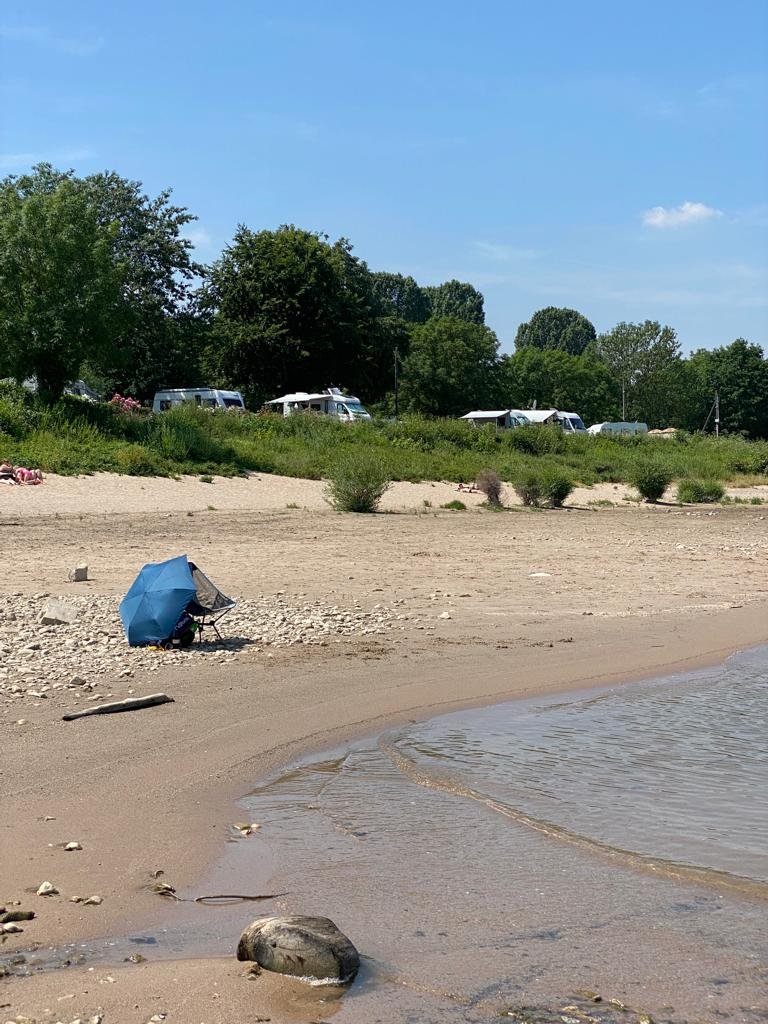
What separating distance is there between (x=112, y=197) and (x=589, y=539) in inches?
1538

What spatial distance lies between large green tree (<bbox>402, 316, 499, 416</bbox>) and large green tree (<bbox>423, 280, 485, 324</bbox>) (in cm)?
6467

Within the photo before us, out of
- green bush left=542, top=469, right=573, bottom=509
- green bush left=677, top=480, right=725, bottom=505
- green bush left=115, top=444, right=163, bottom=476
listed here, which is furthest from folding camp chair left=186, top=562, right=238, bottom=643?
green bush left=677, top=480, right=725, bottom=505

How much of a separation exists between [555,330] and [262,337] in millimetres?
99342

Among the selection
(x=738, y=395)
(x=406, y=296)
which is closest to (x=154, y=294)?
(x=738, y=395)

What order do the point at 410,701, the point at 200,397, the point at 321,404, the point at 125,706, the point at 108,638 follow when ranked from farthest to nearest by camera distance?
the point at 321,404, the point at 200,397, the point at 108,638, the point at 410,701, the point at 125,706

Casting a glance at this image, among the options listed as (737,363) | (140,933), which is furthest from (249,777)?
(737,363)

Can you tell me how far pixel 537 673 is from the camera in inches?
428

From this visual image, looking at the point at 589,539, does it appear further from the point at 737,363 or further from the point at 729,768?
the point at 737,363

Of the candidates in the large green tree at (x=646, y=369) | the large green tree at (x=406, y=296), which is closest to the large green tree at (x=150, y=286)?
the large green tree at (x=646, y=369)

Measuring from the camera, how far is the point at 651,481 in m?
35.8

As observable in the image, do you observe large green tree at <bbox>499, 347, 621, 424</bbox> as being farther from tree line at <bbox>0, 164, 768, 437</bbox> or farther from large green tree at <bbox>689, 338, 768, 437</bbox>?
large green tree at <bbox>689, 338, 768, 437</bbox>

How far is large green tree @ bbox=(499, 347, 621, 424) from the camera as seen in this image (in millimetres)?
93938

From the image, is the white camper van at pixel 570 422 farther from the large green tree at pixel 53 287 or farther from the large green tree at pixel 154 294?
the large green tree at pixel 53 287

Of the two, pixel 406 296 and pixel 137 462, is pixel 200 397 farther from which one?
pixel 406 296
